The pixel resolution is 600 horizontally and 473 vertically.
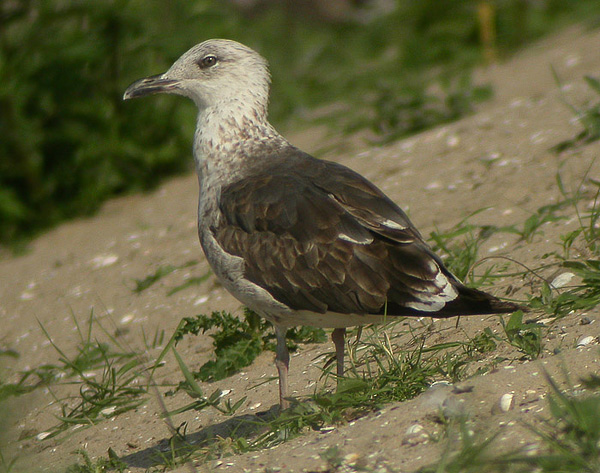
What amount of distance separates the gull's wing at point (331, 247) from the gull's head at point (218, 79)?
857 mm

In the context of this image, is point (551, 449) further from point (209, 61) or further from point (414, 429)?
point (209, 61)

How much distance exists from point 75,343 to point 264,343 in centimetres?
153

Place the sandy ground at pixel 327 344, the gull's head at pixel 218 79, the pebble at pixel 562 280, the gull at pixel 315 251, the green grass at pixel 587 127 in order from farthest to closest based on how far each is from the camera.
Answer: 1. the green grass at pixel 587 127
2. the gull's head at pixel 218 79
3. the pebble at pixel 562 280
4. the gull at pixel 315 251
5. the sandy ground at pixel 327 344

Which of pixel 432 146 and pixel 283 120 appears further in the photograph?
pixel 283 120

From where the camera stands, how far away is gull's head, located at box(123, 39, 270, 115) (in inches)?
201

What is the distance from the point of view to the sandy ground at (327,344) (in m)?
3.49

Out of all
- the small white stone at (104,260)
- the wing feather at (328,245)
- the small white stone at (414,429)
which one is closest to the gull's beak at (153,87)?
the wing feather at (328,245)

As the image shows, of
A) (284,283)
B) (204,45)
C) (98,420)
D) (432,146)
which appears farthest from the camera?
(432,146)

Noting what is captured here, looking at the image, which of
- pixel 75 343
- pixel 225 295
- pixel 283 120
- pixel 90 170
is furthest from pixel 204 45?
pixel 283 120

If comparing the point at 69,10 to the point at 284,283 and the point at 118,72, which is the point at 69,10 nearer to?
the point at 118,72

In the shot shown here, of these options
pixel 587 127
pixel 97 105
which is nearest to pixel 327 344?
pixel 587 127

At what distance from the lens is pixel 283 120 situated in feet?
32.2

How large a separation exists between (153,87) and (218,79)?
42 cm

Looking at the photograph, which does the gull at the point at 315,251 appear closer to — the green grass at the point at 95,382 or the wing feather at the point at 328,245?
the wing feather at the point at 328,245
